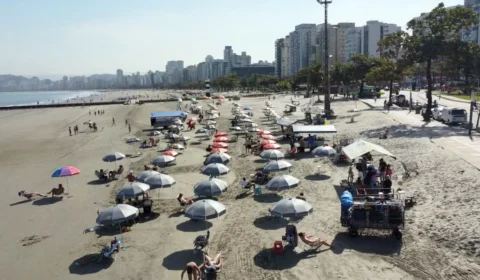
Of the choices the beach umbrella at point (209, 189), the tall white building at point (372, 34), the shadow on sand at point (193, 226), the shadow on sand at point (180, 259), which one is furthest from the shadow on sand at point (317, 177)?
the tall white building at point (372, 34)

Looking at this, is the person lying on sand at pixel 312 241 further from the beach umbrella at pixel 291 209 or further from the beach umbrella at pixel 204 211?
the beach umbrella at pixel 204 211

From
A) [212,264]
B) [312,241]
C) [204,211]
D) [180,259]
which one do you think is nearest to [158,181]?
[204,211]

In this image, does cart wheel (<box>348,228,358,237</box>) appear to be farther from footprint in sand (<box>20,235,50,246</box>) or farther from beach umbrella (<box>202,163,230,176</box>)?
footprint in sand (<box>20,235,50,246</box>)

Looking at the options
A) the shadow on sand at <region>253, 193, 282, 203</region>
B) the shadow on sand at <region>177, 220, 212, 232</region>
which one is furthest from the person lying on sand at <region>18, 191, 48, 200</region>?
the shadow on sand at <region>253, 193, 282, 203</region>

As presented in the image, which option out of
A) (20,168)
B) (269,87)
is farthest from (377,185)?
(269,87)

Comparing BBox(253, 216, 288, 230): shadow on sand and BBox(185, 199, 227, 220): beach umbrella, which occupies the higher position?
BBox(185, 199, 227, 220): beach umbrella

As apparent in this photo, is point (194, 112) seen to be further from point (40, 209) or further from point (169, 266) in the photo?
point (169, 266)
